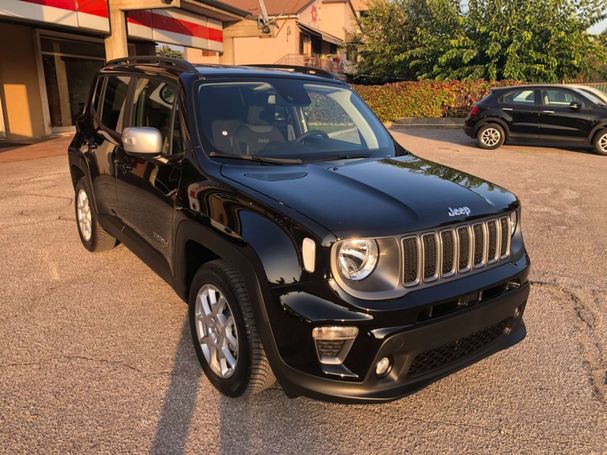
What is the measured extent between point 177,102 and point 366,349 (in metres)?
2.09

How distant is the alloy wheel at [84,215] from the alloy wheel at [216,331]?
2.56 m

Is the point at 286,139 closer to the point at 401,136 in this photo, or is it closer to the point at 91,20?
the point at 91,20

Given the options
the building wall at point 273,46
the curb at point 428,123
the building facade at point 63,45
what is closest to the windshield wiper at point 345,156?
the building facade at point 63,45

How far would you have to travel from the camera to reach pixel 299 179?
296 cm

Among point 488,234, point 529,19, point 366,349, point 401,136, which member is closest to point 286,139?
point 488,234

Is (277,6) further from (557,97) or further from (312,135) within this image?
(312,135)

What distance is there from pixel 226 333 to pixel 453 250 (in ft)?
4.21

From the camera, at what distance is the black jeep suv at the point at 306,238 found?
2410 millimetres

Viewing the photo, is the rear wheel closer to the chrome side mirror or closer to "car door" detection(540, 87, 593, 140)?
"car door" detection(540, 87, 593, 140)

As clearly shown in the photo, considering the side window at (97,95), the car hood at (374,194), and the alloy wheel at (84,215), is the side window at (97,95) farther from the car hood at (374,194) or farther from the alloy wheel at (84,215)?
the car hood at (374,194)

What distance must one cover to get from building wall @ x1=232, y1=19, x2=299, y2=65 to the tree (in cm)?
771

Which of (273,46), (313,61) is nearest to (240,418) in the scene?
(313,61)

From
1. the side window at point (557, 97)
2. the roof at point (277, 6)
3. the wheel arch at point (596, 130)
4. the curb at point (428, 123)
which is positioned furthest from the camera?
the roof at point (277, 6)

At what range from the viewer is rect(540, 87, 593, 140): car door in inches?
498
